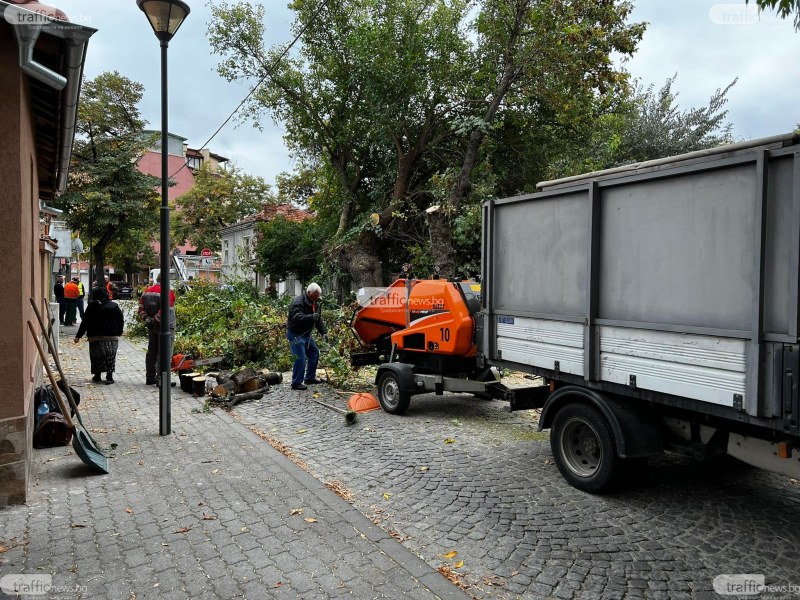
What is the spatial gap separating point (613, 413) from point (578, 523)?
2.98ft

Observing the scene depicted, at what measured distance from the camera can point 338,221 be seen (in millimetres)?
21688

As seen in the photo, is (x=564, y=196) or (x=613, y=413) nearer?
(x=613, y=413)

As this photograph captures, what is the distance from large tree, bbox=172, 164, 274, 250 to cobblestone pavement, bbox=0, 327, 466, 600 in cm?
3635

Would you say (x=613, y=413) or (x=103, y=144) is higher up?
(x=103, y=144)

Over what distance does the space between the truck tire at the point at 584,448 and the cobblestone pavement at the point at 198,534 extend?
6.07ft

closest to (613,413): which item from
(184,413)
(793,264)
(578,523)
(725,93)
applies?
(578,523)

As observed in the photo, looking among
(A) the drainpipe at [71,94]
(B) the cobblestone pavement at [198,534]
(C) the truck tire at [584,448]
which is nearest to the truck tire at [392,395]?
(B) the cobblestone pavement at [198,534]

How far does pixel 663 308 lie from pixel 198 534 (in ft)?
12.5

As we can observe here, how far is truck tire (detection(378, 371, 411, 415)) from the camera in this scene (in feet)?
24.8

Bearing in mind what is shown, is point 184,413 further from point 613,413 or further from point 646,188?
point 646,188

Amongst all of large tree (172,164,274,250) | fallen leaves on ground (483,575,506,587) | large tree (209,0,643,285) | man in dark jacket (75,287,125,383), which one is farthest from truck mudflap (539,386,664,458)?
large tree (172,164,274,250)

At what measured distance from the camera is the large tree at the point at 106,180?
765 inches
